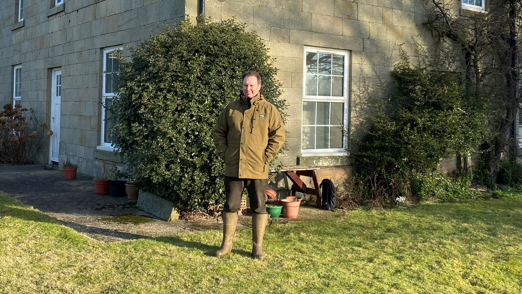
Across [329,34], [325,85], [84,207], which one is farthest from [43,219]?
[329,34]

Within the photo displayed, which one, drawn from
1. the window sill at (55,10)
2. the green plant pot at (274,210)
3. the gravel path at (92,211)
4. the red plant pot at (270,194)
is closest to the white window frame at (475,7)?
the gravel path at (92,211)

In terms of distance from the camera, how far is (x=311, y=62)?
9.36 m

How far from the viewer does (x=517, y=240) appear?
643 centimetres

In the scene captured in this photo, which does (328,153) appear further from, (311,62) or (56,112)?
(56,112)

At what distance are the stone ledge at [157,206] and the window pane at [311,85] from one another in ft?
11.3

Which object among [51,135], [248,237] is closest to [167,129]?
[248,237]

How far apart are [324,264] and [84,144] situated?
7.64 m

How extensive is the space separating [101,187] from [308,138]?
3733mm

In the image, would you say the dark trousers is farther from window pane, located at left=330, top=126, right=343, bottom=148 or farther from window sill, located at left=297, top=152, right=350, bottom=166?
window pane, located at left=330, top=126, right=343, bottom=148

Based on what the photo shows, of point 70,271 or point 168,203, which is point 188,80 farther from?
point 70,271

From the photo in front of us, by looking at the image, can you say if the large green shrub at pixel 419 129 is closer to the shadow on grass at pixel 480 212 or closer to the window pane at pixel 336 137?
the window pane at pixel 336 137

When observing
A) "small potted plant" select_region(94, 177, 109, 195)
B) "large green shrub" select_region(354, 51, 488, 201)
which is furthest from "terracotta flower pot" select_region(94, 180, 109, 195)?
"large green shrub" select_region(354, 51, 488, 201)

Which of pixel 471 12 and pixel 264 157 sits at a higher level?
pixel 471 12

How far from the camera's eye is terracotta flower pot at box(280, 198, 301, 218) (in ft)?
25.1
